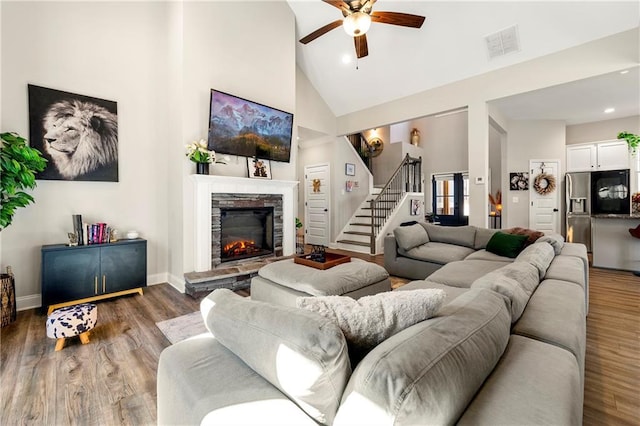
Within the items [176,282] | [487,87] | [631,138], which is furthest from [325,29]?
[631,138]

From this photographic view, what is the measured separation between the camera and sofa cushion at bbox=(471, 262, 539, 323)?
49.0 inches

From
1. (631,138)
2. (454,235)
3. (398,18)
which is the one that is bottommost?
(454,235)

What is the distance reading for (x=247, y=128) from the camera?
13.7ft

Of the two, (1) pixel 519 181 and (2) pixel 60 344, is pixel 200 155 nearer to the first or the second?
(2) pixel 60 344

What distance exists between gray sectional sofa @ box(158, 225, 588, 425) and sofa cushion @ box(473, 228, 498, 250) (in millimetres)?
2976

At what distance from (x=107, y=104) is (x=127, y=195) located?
1.15m

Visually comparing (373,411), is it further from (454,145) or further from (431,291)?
(454,145)

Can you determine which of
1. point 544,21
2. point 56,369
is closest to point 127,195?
point 56,369

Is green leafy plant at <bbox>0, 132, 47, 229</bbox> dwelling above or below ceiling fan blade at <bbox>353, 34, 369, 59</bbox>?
below

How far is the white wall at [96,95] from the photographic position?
117 inches

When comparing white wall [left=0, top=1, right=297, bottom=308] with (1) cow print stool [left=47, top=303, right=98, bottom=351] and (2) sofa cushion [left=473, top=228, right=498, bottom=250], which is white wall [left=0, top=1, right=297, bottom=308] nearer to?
(1) cow print stool [left=47, top=303, right=98, bottom=351]

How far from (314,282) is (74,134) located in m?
3.34

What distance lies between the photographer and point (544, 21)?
3.73m

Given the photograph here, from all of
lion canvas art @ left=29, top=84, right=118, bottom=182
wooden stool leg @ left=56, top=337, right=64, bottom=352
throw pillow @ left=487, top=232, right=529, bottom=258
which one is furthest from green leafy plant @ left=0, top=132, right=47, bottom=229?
throw pillow @ left=487, top=232, right=529, bottom=258
